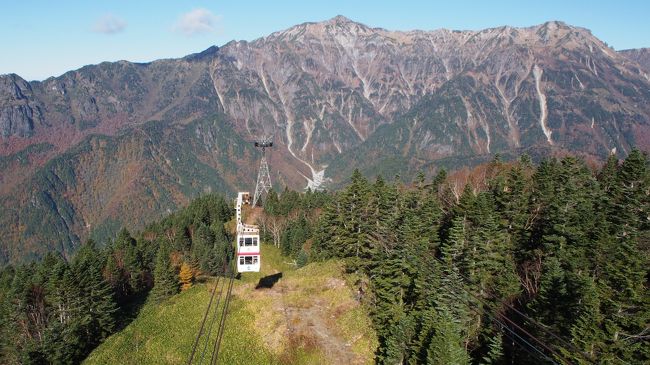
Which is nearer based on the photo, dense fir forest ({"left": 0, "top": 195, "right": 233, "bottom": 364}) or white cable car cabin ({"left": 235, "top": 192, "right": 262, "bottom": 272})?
white cable car cabin ({"left": 235, "top": 192, "right": 262, "bottom": 272})

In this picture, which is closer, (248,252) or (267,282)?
(248,252)

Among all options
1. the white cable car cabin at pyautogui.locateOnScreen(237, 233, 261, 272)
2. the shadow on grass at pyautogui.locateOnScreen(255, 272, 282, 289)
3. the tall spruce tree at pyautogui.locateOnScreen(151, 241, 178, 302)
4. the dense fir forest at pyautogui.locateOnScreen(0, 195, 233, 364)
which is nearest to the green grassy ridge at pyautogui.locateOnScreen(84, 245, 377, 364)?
the shadow on grass at pyautogui.locateOnScreen(255, 272, 282, 289)

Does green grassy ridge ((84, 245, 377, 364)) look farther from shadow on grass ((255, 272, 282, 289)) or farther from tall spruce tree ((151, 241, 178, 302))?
tall spruce tree ((151, 241, 178, 302))

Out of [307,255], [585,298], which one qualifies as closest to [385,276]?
[585,298]

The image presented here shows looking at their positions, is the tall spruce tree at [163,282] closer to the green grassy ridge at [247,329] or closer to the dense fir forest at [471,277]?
the dense fir forest at [471,277]

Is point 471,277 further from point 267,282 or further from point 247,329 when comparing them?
point 267,282

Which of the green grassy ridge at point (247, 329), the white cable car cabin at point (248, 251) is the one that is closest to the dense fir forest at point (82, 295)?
the green grassy ridge at point (247, 329)

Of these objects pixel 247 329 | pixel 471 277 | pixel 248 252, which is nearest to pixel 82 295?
pixel 247 329
